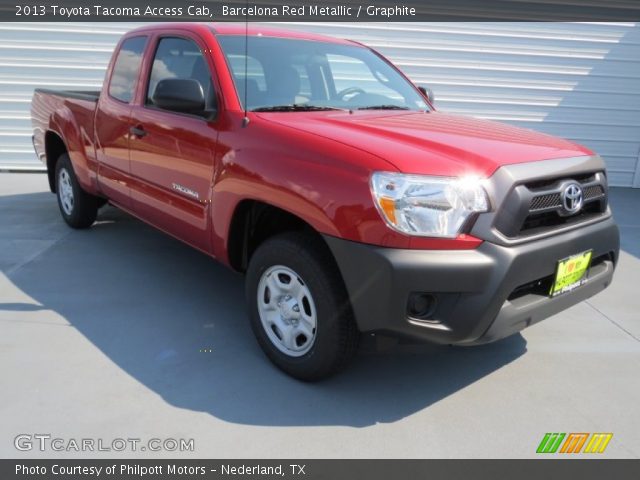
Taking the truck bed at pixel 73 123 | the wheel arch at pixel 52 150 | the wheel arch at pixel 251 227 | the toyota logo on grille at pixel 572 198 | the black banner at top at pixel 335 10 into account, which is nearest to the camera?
the toyota logo on grille at pixel 572 198

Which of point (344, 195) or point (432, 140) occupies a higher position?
point (432, 140)

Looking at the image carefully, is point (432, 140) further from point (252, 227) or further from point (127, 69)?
point (127, 69)

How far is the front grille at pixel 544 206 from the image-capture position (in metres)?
2.26

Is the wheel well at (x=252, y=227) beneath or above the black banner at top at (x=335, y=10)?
beneath

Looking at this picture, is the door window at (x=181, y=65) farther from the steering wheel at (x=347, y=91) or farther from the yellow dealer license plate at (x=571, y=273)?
the yellow dealer license plate at (x=571, y=273)

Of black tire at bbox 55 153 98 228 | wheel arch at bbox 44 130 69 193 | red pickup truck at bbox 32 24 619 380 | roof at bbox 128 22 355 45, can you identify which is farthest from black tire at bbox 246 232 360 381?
wheel arch at bbox 44 130 69 193

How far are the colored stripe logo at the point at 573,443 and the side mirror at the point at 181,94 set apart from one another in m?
2.41

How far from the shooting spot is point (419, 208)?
85.5 inches

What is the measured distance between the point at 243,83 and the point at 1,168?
280 inches

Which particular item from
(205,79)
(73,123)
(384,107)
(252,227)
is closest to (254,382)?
(252,227)

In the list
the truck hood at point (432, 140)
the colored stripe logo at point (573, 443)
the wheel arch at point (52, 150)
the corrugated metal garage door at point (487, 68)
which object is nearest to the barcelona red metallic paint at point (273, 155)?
the truck hood at point (432, 140)

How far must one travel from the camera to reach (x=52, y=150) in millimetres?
5457

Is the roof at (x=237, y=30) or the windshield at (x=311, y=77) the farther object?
the roof at (x=237, y=30)

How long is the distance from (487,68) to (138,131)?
6.33 meters
